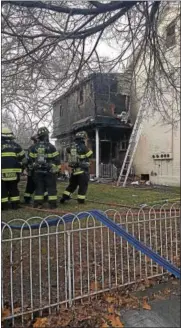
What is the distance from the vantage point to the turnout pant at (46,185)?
822cm

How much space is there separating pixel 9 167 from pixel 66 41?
3.14m

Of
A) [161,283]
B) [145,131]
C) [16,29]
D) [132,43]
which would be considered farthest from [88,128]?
[161,283]

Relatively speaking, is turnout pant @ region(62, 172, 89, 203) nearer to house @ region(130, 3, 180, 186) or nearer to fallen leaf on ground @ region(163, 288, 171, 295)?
house @ region(130, 3, 180, 186)

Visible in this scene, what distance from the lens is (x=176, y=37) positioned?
980 centimetres

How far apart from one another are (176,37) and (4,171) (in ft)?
20.7

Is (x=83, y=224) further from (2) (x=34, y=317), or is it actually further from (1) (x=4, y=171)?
(2) (x=34, y=317)

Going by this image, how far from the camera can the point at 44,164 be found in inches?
318

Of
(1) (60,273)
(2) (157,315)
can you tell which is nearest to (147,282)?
(2) (157,315)

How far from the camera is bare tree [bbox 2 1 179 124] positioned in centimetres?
642

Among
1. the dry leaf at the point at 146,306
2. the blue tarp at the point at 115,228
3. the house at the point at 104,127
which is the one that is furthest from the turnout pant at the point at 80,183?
the house at the point at 104,127

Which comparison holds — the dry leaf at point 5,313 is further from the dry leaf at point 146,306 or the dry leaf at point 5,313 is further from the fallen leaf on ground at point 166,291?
the fallen leaf on ground at point 166,291

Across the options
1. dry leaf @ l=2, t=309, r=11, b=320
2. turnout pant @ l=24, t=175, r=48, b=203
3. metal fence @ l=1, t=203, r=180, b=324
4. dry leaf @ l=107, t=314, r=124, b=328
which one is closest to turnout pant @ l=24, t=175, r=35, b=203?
→ turnout pant @ l=24, t=175, r=48, b=203

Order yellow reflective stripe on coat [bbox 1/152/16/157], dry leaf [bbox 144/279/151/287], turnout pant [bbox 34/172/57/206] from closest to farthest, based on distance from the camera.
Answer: dry leaf [bbox 144/279/151/287]
yellow reflective stripe on coat [bbox 1/152/16/157]
turnout pant [bbox 34/172/57/206]

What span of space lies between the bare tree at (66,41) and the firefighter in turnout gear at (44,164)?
96 centimetres
